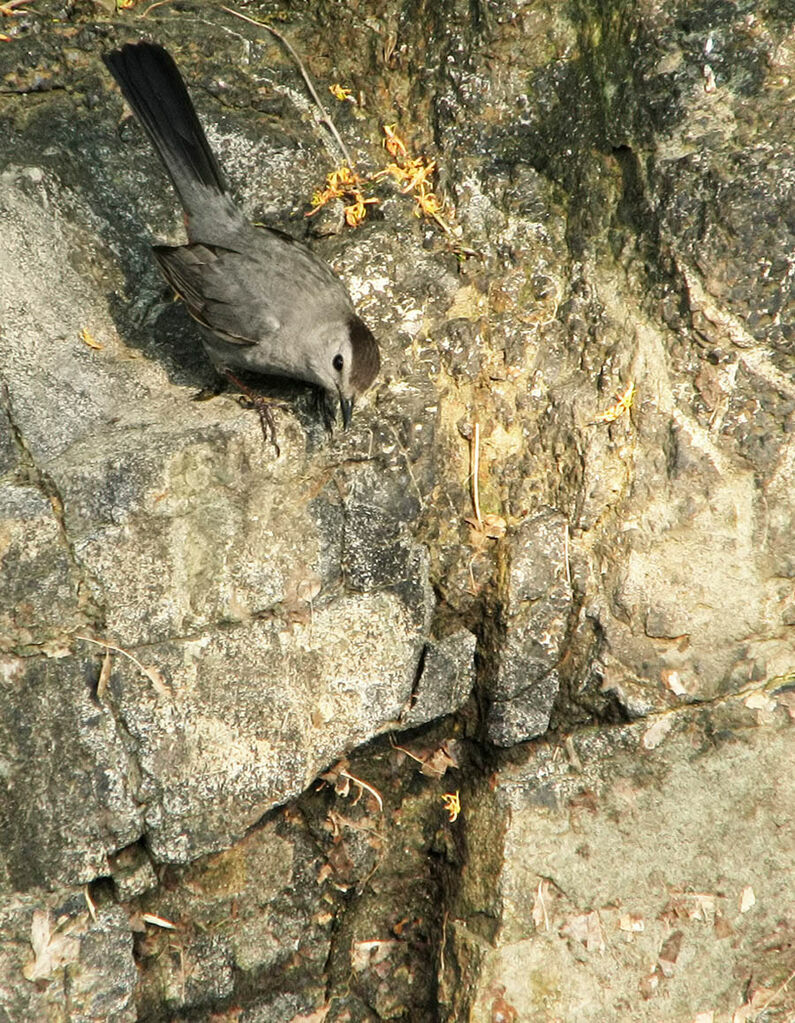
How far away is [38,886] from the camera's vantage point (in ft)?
9.98

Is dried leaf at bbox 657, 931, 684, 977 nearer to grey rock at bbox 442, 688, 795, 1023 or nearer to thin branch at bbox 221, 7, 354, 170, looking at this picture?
grey rock at bbox 442, 688, 795, 1023

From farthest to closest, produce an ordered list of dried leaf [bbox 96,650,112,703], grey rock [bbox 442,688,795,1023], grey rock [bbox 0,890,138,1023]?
1. grey rock [bbox 442,688,795,1023]
2. dried leaf [bbox 96,650,112,703]
3. grey rock [bbox 0,890,138,1023]

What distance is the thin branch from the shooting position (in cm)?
404

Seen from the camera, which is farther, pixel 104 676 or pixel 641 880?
pixel 641 880

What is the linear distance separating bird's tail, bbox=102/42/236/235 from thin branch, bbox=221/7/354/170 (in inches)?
22.5

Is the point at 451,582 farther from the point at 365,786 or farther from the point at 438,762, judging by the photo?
the point at 365,786

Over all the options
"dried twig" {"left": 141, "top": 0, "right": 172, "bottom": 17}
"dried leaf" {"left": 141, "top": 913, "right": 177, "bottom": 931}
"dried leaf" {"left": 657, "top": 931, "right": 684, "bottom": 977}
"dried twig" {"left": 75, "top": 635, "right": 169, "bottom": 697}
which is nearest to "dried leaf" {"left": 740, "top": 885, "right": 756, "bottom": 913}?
"dried leaf" {"left": 657, "top": 931, "right": 684, "bottom": 977}

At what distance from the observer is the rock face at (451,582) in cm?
322

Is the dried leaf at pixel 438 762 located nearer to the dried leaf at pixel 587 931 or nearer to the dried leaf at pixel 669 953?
the dried leaf at pixel 587 931

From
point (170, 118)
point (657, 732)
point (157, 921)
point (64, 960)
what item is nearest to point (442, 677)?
point (657, 732)

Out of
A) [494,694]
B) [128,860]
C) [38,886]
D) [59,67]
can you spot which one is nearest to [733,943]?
[494,694]

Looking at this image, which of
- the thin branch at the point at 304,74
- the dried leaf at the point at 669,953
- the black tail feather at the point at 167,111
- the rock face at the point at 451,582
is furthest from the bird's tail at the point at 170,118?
the dried leaf at the point at 669,953

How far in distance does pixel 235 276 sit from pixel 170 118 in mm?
616

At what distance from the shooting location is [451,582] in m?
3.64
